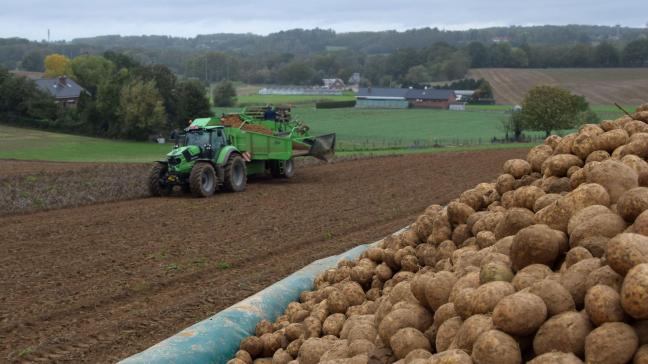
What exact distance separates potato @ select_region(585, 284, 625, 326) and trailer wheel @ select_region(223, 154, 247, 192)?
17.1 metres

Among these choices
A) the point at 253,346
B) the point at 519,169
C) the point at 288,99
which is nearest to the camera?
the point at 253,346

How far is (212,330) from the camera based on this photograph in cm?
656

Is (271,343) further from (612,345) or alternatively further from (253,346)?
(612,345)

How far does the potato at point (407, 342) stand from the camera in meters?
4.62

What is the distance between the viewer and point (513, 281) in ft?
15.1

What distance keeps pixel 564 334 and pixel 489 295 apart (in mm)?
554

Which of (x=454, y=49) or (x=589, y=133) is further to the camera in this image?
(x=454, y=49)

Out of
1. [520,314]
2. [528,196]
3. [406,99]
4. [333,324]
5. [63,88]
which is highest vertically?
[63,88]

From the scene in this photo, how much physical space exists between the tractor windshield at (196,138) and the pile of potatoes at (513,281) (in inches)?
521

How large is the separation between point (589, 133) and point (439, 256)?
1.81m

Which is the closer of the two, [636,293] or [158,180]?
[636,293]

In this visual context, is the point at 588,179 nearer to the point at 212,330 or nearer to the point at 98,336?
the point at 212,330

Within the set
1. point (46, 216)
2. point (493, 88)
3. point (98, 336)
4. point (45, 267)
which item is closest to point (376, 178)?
point (46, 216)

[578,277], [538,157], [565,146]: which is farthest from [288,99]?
[578,277]
